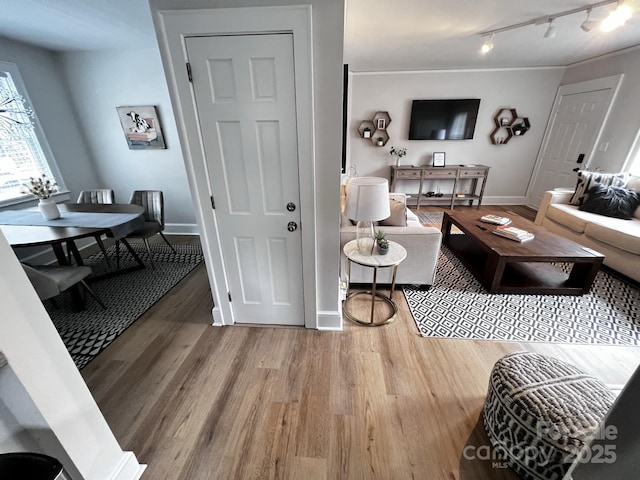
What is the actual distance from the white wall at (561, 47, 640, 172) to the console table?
1525 mm

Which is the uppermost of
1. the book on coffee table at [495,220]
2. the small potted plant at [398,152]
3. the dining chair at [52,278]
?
the small potted plant at [398,152]

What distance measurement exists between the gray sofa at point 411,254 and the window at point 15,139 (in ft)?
12.6

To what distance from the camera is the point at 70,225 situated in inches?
91.4

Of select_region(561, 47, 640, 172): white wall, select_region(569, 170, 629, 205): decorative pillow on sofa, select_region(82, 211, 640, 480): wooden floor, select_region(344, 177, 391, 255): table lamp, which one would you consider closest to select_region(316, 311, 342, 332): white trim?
select_region(82, 211, 640, 480): wooden floor

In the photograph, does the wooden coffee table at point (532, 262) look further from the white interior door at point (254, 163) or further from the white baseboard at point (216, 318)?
the white baseboard at point (216, 318)

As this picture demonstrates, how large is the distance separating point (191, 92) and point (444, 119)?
4665 millimetres

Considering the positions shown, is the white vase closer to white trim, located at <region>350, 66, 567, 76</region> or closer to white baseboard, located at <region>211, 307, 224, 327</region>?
white baseboard, located at <region>211, 307, 224, 327</region>

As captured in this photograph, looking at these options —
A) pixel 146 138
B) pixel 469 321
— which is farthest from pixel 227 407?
pixel 146 138

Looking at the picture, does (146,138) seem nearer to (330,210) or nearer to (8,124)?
→ (8,124)

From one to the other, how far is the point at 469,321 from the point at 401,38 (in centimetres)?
319

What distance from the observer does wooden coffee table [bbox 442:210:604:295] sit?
2271 mm

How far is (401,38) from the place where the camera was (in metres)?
2.99

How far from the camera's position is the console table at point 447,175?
15.5 ft

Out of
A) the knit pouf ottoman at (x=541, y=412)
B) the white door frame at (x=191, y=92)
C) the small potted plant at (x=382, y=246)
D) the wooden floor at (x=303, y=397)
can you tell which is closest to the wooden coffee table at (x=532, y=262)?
the wooden floor at (x=303, y=397)
